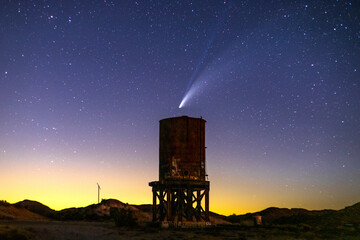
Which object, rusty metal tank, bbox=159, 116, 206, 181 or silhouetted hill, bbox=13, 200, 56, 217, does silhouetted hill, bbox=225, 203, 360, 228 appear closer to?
rusty metal tank, bbox=159, 116, 206, 181

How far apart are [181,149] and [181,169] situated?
1.44 metres

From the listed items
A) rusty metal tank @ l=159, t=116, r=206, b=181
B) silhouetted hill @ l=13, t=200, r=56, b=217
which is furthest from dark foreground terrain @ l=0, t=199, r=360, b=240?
rusty metal tank @ l=159, t=116, r=206, b=181

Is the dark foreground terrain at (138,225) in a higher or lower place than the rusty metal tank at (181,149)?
lower

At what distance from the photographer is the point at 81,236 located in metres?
20.0

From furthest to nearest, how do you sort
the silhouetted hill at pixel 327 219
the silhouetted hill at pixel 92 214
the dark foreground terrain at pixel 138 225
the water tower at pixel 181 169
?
1. the silhouetted hill at pixel 92 214
2. the silhouetted hill at pixel 327 219
3. the water tower at pixel 181 169
4. the dark foreground terrain at pixel 138 225

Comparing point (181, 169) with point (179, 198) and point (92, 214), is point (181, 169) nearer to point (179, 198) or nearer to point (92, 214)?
point (179, 198)

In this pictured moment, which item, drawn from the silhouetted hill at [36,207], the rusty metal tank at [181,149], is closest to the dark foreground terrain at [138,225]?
the silhouetted hill at [36,207]

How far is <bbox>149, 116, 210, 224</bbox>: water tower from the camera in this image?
90.8ft

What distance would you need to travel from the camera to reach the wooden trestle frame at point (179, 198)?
90.8ft

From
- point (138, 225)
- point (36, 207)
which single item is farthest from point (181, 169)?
point (36, 207)

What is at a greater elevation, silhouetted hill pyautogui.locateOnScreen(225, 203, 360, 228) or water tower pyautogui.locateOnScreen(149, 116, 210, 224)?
water tower pyautogui.locateOnScreen(149, 116, 210, 224)

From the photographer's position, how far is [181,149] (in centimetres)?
2794

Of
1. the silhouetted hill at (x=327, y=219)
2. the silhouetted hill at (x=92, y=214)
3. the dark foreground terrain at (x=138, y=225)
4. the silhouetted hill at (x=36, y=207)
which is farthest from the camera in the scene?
the silhouetted hill at (x=36, y=207)

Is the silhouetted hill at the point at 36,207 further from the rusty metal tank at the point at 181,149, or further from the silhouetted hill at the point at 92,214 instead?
the rusty metal tank at the point at 181,149
